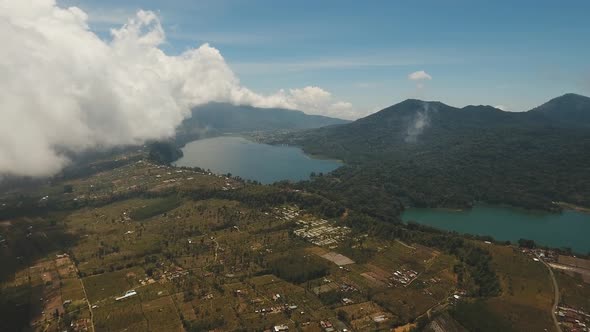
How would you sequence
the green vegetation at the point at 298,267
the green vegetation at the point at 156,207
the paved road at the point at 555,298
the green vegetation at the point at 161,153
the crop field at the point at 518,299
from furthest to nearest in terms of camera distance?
the green vegetation at the point at 161,153 → the green vegetation at the point at 156,207 → the green vegetation at the point at 298,267 → the crop field at the point at 518,299 → the paved road at the point at 555,298

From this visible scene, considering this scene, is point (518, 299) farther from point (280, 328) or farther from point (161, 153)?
point (161, 153)

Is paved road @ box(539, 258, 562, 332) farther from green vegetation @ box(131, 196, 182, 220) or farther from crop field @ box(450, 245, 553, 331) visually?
green vegetation @ box(131, 196, 182, 220)

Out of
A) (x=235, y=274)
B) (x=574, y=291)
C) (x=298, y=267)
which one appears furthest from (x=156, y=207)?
(x=574, y=291)

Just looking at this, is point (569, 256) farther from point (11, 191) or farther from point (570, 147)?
point (11, 191)

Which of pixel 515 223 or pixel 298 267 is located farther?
pixel 515 223

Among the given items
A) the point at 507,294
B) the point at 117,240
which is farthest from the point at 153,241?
the point at 507,294

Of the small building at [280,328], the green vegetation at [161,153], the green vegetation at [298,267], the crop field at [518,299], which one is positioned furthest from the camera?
the green vegetation at [161,153]

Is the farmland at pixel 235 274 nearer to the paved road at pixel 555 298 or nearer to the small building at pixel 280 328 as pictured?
the small building at pixel 280 328

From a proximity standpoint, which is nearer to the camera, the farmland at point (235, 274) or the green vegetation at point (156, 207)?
the farmland at point (235, 274)

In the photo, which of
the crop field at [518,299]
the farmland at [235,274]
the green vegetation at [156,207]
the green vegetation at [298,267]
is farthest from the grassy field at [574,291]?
the green vegetation at [156,207]
